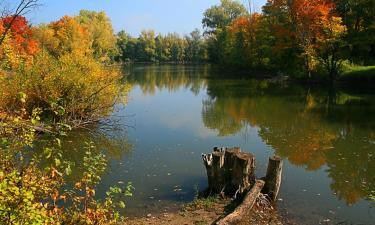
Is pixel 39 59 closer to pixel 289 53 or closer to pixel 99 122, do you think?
pixel 99 122

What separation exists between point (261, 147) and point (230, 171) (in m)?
6.89

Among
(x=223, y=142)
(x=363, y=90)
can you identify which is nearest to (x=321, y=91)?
(x=363, y=90)

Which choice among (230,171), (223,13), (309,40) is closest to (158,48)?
(223,13)

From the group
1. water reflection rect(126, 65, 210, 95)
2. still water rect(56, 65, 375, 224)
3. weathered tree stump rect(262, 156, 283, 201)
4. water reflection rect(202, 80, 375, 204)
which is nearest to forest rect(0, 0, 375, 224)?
still water rect(56, 65, 375, 224)

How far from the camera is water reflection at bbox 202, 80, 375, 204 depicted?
15.1 metres

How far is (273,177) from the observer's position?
11641 mm

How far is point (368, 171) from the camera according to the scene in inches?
587

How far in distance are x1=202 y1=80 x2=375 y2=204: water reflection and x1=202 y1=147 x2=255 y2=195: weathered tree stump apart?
3363 millimetres

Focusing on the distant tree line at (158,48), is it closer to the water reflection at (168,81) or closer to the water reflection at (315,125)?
the water reflection at (168,81)

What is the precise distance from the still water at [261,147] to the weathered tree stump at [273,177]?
42 cm

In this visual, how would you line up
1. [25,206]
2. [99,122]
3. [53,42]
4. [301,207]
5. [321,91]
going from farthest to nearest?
[53,42] → [321,91] → [99,122] → [301,207] → [25,206]

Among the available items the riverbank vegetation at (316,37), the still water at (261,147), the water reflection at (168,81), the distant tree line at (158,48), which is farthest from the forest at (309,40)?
the distant tree line at (158,48)

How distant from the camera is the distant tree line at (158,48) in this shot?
15100 cm

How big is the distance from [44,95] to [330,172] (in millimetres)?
14601
